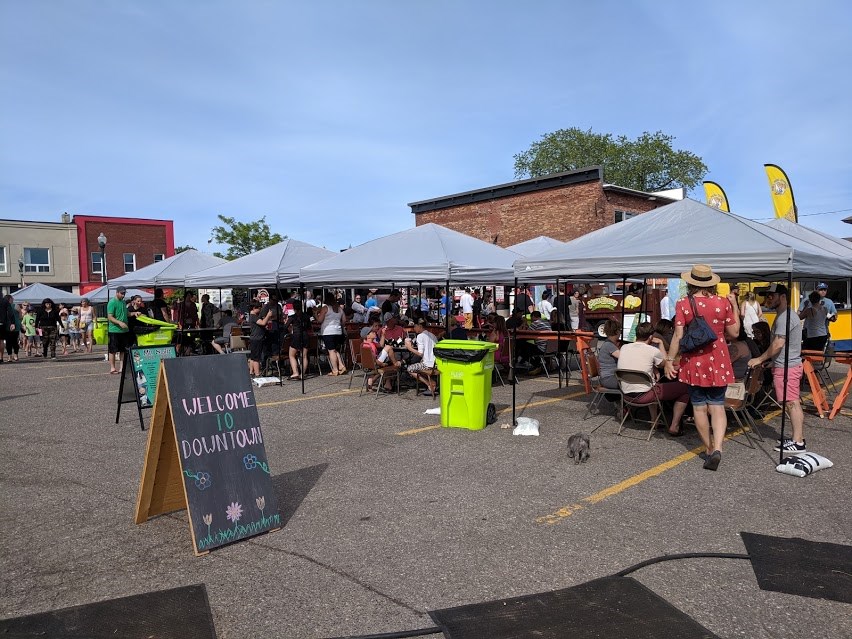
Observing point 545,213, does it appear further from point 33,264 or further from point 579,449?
point 33,264

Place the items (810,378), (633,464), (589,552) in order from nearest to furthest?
(589,552)
(633,464)
(810,378)

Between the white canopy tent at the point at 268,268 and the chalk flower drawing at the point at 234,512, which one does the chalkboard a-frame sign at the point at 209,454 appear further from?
the white canopy tent at the point at 268,268

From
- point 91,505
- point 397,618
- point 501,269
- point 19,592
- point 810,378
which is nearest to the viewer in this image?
point 397,618

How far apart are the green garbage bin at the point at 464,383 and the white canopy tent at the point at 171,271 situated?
10.1m

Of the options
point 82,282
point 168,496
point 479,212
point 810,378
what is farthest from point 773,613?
point 82,282

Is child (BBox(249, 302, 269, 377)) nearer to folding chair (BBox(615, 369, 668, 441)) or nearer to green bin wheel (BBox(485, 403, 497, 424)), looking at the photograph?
green bin wheel (BBox(485, 403, 497, 424))

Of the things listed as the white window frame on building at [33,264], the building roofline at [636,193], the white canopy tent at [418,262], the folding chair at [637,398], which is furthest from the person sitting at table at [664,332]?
the white window frame on building at [33,264]

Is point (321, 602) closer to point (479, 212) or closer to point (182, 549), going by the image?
point (182, 549)

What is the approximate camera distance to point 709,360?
5.70m

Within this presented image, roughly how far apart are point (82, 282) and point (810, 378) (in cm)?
4793

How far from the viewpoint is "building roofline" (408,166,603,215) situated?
28234 millimetres

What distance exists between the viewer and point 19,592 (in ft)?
11.8

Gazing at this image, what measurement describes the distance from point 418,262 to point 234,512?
602 centimetres

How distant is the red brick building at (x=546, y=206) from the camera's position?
2825 centimetres
